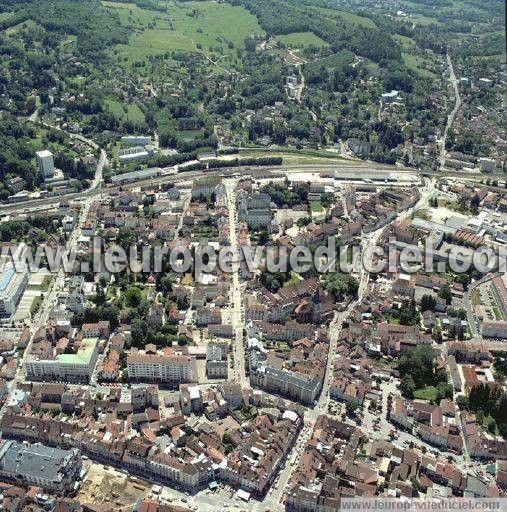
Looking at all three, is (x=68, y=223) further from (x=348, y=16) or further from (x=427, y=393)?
(x=348, y=16)

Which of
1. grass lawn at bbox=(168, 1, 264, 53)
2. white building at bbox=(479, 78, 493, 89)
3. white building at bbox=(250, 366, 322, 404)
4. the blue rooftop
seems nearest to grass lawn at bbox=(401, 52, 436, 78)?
white building at bbox=(479, 78, 493, 89)

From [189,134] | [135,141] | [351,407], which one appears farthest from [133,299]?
[189,134]

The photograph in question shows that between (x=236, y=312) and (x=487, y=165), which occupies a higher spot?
(x=236, y=312)

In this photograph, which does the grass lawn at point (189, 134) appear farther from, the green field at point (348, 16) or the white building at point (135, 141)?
the green field at point (348, 16)

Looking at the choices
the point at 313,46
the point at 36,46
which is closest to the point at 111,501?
the point at 36,46

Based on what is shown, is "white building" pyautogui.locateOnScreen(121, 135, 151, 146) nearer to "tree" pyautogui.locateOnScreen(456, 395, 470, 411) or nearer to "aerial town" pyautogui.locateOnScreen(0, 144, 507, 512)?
"aerial town" pyautogui.locateOnScreen(0, 144, 507, 512)

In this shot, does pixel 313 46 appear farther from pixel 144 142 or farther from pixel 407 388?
pixel 407 388
